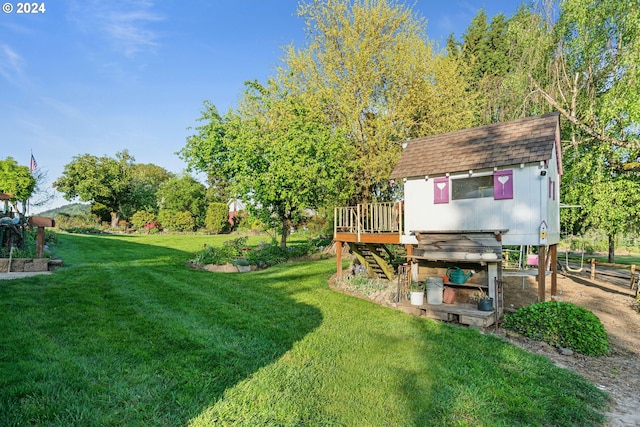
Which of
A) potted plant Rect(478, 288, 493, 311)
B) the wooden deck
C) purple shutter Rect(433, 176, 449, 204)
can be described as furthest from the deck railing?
potted plant Rect(478, 288, 493, 311)

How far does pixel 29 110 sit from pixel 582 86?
27487mm

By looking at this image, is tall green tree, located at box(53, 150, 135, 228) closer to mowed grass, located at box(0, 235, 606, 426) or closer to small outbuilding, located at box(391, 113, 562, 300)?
mowed grass, located at box(0, 235, 606, 426)

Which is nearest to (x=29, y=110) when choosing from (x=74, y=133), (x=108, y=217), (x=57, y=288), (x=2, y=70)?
(x=74, y=133)

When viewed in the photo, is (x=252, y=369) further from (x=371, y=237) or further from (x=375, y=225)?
(x=375, y=225)

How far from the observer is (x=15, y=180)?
2108 centimetres

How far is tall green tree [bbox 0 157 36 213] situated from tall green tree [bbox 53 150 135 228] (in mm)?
19473

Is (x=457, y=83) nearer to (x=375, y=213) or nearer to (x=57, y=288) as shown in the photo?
(x=375, y=213)

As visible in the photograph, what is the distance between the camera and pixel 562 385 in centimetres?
554

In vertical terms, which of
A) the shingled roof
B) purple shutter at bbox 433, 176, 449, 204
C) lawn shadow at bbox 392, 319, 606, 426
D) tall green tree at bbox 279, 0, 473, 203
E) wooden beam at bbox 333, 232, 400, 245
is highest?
tall green tree at bbox 279, 0, 473, 203

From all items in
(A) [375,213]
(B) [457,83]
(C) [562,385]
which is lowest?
(C) [562,385]

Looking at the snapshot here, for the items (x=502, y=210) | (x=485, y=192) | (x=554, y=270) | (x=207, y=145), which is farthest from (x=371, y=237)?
(x=207, y=145)

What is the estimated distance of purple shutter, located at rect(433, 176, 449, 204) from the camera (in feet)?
36.1

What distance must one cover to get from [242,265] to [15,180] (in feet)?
54.1

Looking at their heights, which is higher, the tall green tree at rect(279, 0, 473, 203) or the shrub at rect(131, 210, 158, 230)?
the tall green tree at rect(279, 0, 473, 203)
